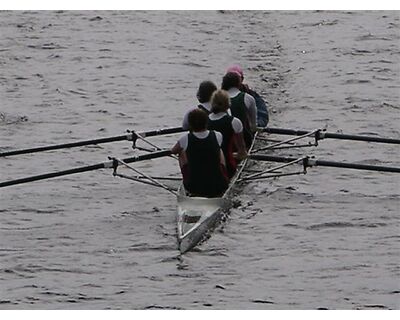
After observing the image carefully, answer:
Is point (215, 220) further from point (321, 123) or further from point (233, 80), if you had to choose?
point (321, 123)

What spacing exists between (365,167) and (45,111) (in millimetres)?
6963

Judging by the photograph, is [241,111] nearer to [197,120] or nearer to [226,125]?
[226,125]

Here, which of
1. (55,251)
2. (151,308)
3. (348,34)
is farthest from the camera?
(348,34)

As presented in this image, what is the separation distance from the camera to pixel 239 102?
12586 mm

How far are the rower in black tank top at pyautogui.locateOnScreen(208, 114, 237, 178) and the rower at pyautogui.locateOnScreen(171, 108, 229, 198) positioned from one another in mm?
255

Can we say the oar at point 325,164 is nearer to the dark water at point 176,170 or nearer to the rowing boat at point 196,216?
the dark water at point 176,170

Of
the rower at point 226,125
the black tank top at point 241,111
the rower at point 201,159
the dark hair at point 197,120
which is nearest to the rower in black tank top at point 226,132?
the rower at point 226,125

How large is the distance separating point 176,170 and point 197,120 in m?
3.04

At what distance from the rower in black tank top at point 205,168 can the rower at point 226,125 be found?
15.0 inches

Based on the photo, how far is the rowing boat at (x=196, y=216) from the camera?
35.5ft

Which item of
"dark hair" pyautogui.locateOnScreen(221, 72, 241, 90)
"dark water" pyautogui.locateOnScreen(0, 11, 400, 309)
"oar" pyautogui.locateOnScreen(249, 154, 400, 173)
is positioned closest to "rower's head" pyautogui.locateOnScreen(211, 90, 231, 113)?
"oar" pyautogui.locateOnScreen(249, 154, 400, 173)

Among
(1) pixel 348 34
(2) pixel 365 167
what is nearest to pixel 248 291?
(2) pixel 365 167

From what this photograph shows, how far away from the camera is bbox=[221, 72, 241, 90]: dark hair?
12461mm

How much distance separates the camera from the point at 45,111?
1780cm
